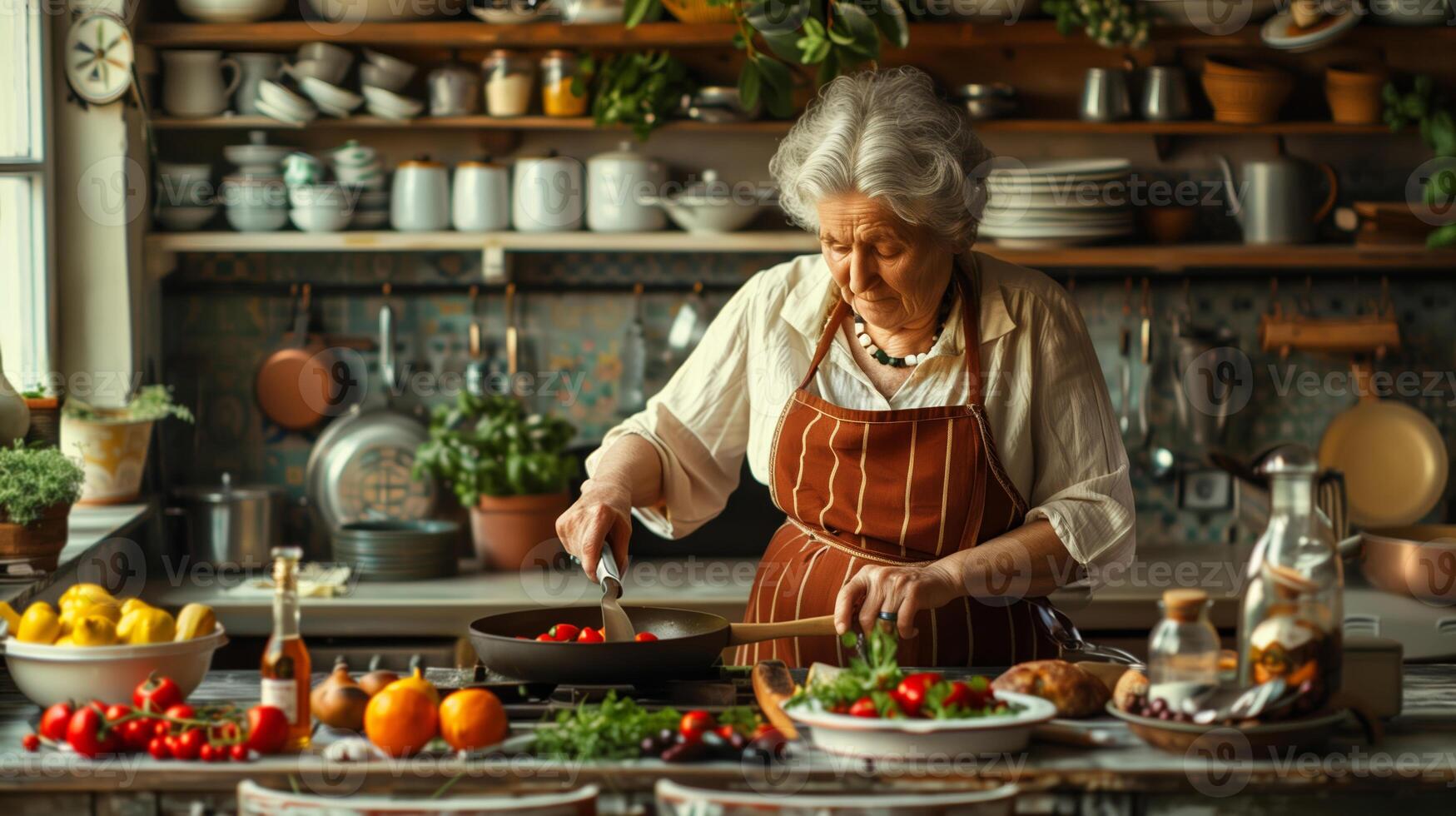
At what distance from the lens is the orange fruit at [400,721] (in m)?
1.47

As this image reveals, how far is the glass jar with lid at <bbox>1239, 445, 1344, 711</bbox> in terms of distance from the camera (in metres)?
1.48

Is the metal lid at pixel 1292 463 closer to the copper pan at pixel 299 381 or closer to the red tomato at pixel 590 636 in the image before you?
the red tomato at pixel 590 636

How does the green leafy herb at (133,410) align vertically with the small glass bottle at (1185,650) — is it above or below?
above

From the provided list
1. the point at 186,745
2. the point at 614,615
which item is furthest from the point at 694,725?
the point at 186,745

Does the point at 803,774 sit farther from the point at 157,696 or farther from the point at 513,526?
the point at 513,526

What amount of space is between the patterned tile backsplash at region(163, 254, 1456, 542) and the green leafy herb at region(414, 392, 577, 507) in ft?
1.01

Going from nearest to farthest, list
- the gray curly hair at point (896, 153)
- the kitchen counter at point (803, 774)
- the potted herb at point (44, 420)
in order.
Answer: the kitchen counter at point (803, 774)
the gray curly hair at point (896, 153)
the potted herb at point (44, 420)

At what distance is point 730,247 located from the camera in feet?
11.4

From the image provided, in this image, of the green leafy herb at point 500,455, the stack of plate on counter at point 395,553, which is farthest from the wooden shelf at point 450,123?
the stack of plate on counter at point 395,553

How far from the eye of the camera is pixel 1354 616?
314cm

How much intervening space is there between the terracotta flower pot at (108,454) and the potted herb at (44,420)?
0.45 meters

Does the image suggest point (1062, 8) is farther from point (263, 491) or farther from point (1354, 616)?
point (263, 491)

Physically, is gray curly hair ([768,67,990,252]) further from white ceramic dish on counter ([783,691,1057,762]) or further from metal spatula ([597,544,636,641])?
white ceramic dish on counter ([783,691,1057,762])

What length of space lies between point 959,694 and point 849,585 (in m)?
0.38
